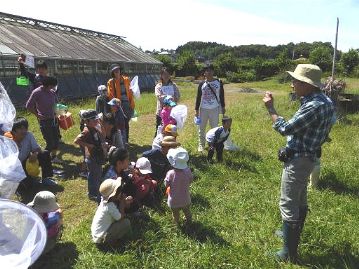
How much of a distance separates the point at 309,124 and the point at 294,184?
61 cm

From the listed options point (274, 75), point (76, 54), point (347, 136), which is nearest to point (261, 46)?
point (274, 75)

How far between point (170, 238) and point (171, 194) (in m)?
0.51

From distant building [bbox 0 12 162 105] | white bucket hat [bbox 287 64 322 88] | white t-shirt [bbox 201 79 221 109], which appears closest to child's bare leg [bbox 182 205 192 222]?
white bucket hat [bbox 287 64 322 88]

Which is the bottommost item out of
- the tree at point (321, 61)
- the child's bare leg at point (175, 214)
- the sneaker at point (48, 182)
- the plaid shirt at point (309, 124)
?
the sneaker at point (48, 182)

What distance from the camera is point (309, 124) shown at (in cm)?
354

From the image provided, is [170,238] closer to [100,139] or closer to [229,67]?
[100,139]

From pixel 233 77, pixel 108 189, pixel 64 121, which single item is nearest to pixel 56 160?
pixel 64 121

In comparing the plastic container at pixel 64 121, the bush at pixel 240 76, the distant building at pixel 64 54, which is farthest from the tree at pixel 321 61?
the plastic container at pixel 64 121

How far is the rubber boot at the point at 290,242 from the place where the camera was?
3771 millimetres

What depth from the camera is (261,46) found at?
429 ft

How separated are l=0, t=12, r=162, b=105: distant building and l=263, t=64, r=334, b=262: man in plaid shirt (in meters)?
12.2

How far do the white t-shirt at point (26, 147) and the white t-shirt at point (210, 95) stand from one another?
330 centimetres

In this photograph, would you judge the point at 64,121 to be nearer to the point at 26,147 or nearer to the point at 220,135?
the point at 26,147

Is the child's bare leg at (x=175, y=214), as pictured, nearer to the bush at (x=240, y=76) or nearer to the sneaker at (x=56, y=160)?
the sneaker at (x=56, y=160)
